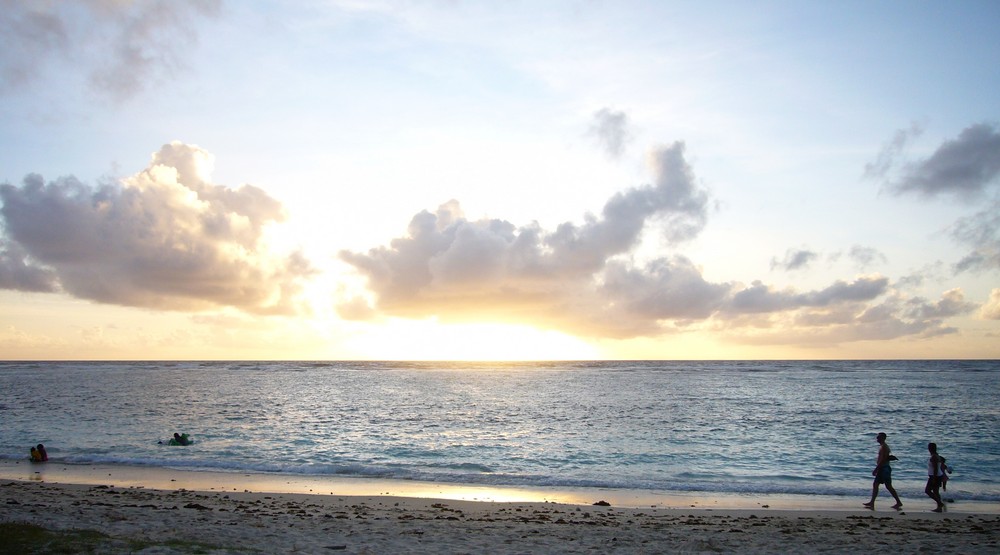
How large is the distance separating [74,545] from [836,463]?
31.5m

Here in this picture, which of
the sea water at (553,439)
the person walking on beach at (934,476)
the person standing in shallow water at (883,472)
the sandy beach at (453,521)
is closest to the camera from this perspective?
the sandy beach at (453,521)

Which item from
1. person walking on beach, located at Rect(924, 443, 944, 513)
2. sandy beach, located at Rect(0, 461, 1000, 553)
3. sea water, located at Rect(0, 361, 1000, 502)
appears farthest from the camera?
sea water, located at Rect(0, 361, 1000, 502)

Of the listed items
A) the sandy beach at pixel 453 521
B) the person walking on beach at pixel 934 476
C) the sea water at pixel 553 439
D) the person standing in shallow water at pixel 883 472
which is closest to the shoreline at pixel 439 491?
the sandy beach at pixel 453 521

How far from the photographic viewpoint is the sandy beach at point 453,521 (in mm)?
14141

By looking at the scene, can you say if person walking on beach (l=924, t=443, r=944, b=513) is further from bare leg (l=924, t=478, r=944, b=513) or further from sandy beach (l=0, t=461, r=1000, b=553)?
sandy beach (l=0, t=461, r=1000, b=553)

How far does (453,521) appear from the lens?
57.2ft

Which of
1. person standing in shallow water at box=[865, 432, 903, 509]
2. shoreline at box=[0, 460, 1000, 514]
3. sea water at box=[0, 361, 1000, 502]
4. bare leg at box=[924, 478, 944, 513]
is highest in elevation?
person standing in shallow water at box=[865, 432, 903, 509]

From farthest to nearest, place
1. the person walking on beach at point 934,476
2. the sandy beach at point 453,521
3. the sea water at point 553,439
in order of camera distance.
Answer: the sea water at point 553,439
the person walking on beach at point 934,476
the sandy beach at point 453,521

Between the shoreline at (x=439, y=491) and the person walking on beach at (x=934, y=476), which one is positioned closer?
the person walking on beach at (x=934, y=476)

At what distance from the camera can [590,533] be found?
15812mm

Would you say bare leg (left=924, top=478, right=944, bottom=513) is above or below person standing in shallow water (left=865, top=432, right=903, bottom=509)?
below

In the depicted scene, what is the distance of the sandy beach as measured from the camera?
14.1 meters

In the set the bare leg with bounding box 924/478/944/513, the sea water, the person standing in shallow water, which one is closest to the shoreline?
the bare leg with bounding box 924/478/944/513

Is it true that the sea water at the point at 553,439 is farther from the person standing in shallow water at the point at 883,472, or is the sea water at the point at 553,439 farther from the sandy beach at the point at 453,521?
the sandy beach at the point at 453,521
